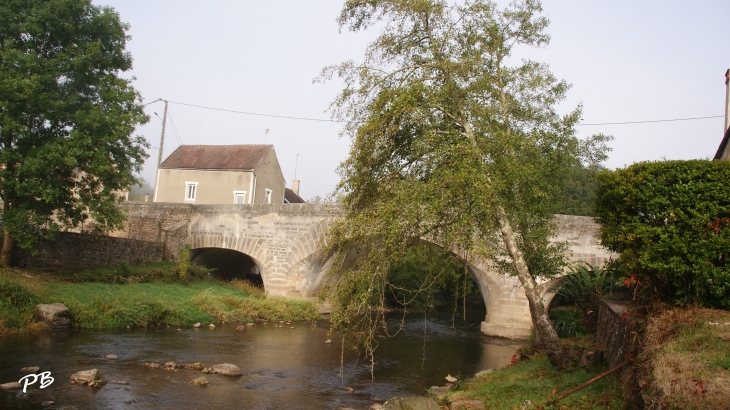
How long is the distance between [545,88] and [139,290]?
41.0ft

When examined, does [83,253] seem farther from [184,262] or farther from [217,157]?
[217,157]

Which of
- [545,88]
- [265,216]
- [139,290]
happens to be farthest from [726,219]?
[265,216]

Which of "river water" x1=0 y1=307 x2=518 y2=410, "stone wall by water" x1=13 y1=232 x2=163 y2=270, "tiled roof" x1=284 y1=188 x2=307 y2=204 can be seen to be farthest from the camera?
"tiled roof" x1=284 y1=188 x2=307 y2=204

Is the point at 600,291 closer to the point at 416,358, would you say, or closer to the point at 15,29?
the point at 416,358

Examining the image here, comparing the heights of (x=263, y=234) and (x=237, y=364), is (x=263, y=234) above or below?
above

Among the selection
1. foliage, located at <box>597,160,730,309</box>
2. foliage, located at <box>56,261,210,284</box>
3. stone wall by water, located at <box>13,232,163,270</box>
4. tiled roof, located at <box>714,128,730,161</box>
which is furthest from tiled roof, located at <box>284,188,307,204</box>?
foliage, located at <box>597,160,730,309</box>

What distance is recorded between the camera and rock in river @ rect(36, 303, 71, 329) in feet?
39.8

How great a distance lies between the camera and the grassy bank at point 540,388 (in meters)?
5.86

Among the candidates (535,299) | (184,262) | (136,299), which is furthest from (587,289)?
(184,262)

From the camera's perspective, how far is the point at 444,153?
7309 millimetres

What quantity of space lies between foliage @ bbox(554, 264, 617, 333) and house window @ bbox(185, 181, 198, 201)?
19904 mm

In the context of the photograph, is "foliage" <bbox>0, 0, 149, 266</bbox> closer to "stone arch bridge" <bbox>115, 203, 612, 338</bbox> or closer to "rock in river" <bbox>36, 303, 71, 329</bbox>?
"rock in river" <bbox>36, 303, 71, 329</bbox>

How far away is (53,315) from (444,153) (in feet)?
32.3

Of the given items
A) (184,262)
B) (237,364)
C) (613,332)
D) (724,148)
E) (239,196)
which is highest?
(724,148)
